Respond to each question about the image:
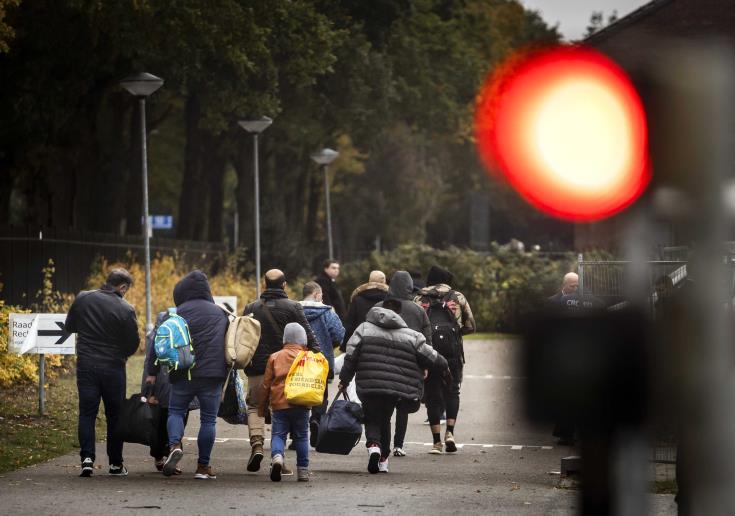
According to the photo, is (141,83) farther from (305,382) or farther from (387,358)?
(305,382)

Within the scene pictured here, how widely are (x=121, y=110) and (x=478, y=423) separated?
24.4 meters

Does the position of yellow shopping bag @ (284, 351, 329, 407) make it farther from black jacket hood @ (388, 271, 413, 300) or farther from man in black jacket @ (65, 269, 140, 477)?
black jacket hood @ (388, 271, 413, 300)

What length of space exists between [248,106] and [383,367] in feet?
78.0

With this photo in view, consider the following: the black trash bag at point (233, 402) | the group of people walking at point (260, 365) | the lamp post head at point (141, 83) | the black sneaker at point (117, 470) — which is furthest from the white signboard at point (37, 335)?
the lamp post head at point (141, 83)

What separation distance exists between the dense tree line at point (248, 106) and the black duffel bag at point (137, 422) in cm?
1119

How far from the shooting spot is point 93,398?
1209cm

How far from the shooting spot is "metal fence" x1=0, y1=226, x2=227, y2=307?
24578mm

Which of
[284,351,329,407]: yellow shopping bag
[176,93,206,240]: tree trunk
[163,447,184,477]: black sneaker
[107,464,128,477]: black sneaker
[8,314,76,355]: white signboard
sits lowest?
[107,464,128,477]: black sneaker

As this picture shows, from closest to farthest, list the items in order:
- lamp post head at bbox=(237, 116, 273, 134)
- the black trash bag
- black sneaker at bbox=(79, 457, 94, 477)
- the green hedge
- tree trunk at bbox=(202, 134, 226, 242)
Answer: black sneaker at bbox=(79, 457, 94, 477) → the black trash bag → lamp post head at bbox=(237, 116, 273, 134) → the green hedge → tree trunk at bbox=(202, 134, 226, 242)

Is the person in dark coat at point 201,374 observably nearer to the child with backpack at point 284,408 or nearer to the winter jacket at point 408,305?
the child with backpack at point 284,408

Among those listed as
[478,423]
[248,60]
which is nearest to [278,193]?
[248,60]

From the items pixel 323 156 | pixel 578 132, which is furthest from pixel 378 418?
pixel 323 156

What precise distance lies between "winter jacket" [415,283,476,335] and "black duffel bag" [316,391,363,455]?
2.54 meters

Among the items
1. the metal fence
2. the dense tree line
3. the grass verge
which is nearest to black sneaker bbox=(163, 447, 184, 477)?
the grass verge
